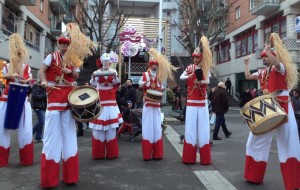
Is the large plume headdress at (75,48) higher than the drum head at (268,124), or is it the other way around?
the large plume headdress at (75,48)

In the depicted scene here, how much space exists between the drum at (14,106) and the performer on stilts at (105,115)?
143cm

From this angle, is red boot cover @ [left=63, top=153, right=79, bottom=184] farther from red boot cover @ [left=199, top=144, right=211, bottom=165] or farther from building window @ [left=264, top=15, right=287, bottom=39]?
building window @ [left=264, top=15, right=287, bottom=39]

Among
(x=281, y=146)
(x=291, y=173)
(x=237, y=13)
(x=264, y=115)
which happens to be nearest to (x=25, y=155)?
(x=264, y=115)

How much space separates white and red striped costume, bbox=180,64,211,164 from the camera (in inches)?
268

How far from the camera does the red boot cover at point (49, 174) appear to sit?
17.0ft

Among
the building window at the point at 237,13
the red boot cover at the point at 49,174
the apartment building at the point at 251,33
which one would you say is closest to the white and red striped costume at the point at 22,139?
the red boot cover at the point at 49,174

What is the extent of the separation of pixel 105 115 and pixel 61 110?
2062 mm

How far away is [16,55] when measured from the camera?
6.84m

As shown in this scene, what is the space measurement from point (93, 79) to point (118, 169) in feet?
6.61

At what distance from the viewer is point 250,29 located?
104ft

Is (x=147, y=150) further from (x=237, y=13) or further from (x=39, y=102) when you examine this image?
(x=237, y=13)

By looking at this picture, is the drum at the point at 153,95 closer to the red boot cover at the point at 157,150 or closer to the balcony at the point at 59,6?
the red boot cover at the point at 157,150

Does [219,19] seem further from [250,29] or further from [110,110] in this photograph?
[110,110]

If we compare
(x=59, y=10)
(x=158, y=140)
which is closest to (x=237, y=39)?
(x=59, y=10)
